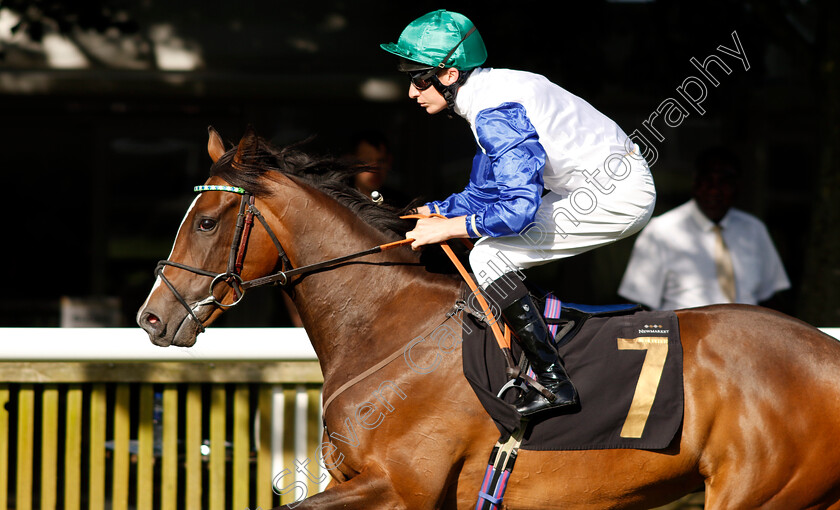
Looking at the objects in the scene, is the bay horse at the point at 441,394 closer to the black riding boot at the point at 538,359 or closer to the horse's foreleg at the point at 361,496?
the horse's foreleg at the point at 361,496

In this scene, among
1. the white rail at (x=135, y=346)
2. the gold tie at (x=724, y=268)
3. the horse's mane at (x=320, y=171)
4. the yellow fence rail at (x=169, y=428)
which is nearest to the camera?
the horse's mane at (x=320, y=171)

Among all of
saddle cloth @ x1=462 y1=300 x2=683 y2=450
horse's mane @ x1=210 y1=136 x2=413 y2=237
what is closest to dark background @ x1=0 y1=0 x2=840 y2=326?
saddle cloth @ x1=462 y1=300 x2=683 y2=450

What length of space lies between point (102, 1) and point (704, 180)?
405cm

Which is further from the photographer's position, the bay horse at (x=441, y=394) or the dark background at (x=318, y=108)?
the dark background at (x=318, y=108)

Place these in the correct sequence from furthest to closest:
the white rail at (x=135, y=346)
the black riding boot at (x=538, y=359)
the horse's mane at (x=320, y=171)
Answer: the white rail at (x=135, y=346) < the horse's mane at (x=320, y=171) < the black riding boot at (x=538, y=359)

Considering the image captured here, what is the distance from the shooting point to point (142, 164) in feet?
24.5

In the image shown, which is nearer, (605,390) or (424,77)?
(605,390)

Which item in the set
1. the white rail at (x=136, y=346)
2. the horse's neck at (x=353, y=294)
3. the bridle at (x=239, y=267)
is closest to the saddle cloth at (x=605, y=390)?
the horse's neck at (x=353, y=294)

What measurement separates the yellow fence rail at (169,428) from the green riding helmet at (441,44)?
4.66 feet

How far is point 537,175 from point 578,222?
0.29 m

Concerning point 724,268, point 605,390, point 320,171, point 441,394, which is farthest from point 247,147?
point 724,268

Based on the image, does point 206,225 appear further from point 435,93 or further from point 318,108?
point 318,108

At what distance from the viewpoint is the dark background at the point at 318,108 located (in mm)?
5488

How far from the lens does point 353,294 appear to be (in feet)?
9.37
